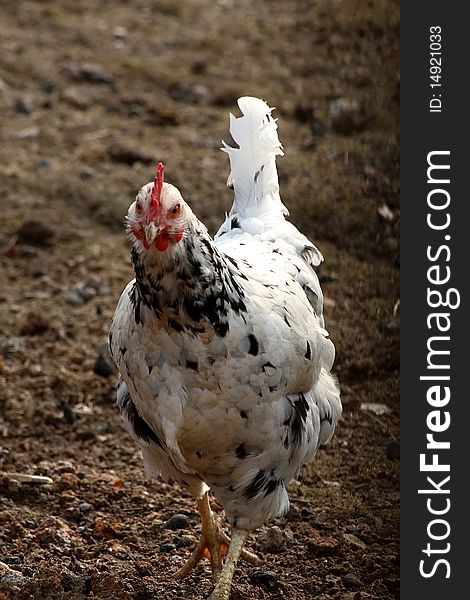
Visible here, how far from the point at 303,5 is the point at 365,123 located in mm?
3834

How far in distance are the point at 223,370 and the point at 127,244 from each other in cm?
391

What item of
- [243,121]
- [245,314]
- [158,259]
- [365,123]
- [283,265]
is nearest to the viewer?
[158,259]

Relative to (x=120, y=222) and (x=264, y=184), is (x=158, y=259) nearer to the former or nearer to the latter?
(x=264, y=184)

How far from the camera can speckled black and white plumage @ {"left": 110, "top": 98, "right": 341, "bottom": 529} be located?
362 centimetres

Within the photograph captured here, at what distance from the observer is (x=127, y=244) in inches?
293

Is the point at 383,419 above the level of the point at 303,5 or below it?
below

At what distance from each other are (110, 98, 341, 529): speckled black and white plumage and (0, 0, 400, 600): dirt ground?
604mm

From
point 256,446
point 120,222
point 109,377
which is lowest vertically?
point 256,446

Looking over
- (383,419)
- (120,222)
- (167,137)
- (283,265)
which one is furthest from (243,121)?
(167,137)

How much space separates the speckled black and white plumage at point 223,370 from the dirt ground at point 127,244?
604 mm

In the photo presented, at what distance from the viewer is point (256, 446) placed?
3.89 meters

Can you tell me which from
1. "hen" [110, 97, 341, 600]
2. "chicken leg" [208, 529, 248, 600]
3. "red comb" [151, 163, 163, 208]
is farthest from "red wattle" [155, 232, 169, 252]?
"chicken leg" [208, 529, 248, 600]

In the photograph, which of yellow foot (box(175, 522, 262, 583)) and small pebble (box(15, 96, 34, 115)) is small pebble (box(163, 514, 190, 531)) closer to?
yellow foot (box(175, 522, 262, 583))

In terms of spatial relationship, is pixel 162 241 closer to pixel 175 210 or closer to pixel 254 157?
pixel 175 210
